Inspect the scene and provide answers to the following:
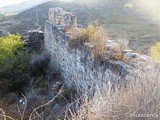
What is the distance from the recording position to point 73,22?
1214 cm

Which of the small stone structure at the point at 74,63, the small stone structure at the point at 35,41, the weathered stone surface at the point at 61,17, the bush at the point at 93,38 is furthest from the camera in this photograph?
the small stone structure at the point at 35,41

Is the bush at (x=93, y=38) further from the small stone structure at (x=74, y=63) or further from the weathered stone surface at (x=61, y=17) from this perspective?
the weathered stone surface at (x=61, y=17)

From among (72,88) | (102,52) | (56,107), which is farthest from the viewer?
(72,88)

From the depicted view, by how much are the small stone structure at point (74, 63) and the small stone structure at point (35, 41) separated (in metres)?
1.08

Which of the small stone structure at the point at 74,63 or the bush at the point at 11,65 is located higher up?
the small stone structure at the point at 74,63

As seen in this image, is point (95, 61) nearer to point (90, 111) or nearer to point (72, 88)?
point (72, 88)

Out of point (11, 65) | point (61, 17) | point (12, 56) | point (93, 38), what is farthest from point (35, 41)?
point (93, 38)

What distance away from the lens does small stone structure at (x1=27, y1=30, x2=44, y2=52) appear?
1451 cm

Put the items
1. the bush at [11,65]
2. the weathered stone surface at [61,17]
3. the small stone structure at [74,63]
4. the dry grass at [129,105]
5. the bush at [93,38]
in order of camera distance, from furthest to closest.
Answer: the weathered stone surface at [61,17]
the bush at [11,65]
the bush at [93,38]
the small stone structure at [74,63]
the dry grass at [129,105]

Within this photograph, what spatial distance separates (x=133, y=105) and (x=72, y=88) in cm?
525

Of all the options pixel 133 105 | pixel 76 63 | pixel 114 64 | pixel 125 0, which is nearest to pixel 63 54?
pixel 76 63

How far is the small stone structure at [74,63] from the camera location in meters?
6.57

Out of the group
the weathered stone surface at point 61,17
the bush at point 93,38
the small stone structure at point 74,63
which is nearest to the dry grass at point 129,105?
the small stone structure at point 74,63

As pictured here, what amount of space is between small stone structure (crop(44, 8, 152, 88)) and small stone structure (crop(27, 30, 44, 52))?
1.08m
